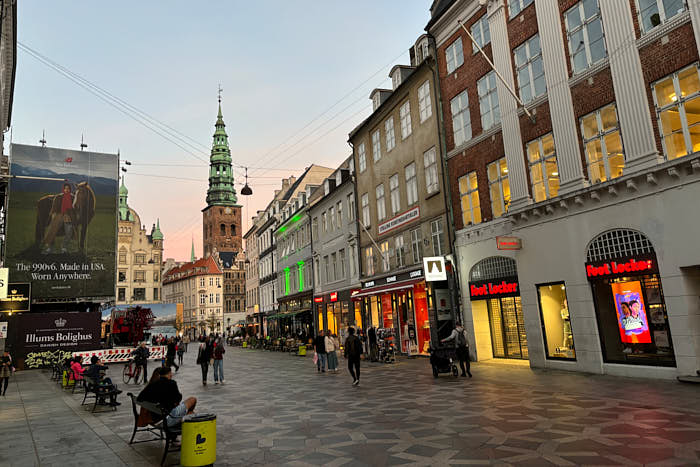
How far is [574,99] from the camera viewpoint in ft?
50.3

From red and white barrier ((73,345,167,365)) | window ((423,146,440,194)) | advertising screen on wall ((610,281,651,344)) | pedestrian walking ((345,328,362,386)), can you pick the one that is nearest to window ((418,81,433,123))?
window ((423,146,440,194))

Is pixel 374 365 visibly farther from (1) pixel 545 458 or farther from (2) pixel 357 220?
(1) pixel 545 458

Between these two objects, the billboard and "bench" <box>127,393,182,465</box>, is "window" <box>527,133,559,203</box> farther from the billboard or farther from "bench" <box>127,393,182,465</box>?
the billboard

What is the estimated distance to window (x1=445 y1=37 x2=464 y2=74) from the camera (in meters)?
21.3

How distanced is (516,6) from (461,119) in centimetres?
511

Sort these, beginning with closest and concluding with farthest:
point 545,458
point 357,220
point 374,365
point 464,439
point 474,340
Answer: point 545,458 → point 464,439 → point 474,340 → point 374,365 → point 357,220

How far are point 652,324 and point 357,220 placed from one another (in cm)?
2055

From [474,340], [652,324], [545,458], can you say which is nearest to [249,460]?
[545,458]

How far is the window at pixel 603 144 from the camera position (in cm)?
1402

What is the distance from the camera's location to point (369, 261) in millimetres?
30281

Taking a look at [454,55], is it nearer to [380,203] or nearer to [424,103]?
[424,103]

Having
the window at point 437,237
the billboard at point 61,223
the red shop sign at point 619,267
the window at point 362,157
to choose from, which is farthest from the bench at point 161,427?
the billboard at point 61,223

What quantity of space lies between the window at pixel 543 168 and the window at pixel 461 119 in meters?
4.05

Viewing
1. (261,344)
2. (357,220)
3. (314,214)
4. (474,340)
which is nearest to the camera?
(474,340)
